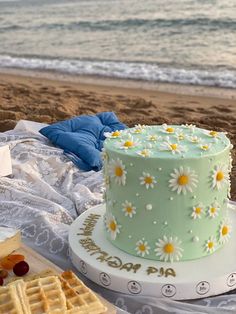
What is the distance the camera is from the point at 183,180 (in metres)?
2.12

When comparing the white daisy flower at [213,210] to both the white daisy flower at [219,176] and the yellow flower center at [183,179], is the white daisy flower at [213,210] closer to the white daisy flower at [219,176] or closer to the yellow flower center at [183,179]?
the white daisy flower at [219,176]

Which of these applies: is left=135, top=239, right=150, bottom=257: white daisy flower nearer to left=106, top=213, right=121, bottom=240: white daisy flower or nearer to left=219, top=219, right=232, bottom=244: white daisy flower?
left=106, top=213, right=121, bottom=240: white daisy flower

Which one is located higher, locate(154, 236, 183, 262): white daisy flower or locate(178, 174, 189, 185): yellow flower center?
locate(178, 174, 189, 185): yellow flower center

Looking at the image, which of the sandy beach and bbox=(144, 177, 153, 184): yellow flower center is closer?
bbox=(144, 177, 153, 184): yellow flower center

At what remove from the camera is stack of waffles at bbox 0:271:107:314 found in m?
1.85

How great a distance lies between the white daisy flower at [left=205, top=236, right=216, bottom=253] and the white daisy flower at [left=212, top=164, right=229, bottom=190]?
225 millimetres

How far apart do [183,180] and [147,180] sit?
143 millimetres

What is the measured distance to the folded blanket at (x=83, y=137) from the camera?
383 centimetres

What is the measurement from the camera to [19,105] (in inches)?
245

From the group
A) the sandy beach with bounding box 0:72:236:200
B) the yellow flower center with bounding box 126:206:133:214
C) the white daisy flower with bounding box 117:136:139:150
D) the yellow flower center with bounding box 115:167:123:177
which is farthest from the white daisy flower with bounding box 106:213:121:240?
the sandy beach with bounding box 0:72:236:200

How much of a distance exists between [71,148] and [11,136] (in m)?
0.58

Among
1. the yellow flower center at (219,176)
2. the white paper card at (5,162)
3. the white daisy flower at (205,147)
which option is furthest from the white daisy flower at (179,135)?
the white paper card at (5,162)

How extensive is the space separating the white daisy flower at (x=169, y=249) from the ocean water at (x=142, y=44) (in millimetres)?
6680

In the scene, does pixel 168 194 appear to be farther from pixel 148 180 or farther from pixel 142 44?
pixel 142 44
